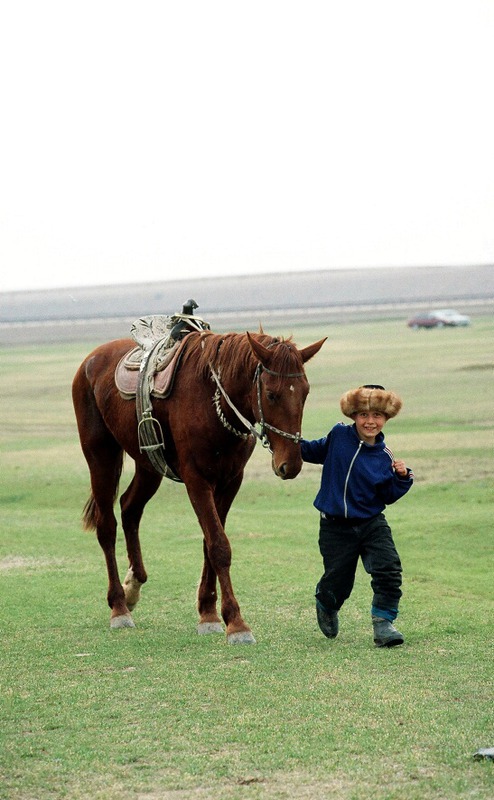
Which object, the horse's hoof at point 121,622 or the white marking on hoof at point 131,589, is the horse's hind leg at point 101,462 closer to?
the white marking on hoof at point 131,589

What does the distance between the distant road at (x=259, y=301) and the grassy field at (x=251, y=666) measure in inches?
2360

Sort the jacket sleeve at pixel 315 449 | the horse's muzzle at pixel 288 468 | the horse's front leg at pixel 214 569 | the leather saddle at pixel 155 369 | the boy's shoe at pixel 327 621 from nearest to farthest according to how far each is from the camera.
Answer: the horse's muzzle at pixel 288 468 → the jacket sleeve at pixel 315 449 → the boy's shoe at pixel 327 621 → the horse's front leg at pixel 214 569 → the leather saddle at pixel 155 369

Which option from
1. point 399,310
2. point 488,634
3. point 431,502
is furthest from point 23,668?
point 399,310

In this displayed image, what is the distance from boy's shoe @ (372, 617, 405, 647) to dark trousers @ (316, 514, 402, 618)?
0.08 m

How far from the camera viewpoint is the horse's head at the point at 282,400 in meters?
8.13

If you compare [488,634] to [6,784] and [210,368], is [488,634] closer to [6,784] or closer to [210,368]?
[210,368]

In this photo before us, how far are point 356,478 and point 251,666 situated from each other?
1.40m

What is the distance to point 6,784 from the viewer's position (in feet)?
17.8

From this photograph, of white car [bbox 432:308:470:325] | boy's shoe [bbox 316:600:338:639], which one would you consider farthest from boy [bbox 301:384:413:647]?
white car [bbox 432:308:470:325]

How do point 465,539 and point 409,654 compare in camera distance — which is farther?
point 465,539

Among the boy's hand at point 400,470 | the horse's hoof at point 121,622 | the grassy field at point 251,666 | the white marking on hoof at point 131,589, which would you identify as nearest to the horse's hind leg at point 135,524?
the white marking on hoof at point 131,589

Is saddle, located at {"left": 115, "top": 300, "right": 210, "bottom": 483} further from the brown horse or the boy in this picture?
the boy

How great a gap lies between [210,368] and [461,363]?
109 ft

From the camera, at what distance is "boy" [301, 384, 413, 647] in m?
8.18
